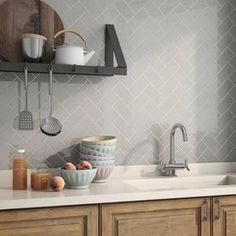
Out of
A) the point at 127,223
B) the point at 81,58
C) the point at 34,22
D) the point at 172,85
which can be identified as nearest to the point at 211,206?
the point at 127,223

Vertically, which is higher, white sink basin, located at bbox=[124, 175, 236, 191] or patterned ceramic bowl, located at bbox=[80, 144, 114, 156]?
patterned ceramic bowl, located at bbox=[80, 144, 114, 156]

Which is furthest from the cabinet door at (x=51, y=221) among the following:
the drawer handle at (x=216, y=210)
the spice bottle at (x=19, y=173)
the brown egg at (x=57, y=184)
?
the drawer handle at (x=216, y=210)

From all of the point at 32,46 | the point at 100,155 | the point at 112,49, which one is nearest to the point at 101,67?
the point at 112,49

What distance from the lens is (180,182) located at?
2.89m

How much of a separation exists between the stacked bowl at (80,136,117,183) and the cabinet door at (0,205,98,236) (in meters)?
0.39

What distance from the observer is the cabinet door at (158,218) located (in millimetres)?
2268

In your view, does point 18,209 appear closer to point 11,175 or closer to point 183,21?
point 11,175

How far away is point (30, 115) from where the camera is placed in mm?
2596

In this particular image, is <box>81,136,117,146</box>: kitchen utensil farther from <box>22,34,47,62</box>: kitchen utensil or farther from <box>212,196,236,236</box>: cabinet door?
<box>212,196,236,236</box>: cabinet door

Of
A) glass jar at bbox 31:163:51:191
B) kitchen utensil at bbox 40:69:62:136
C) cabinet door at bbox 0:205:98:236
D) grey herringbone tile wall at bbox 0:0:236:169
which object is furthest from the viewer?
grey herringbone tile wall at bbox 0:0:236:169

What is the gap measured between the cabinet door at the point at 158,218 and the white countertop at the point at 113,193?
0.16 feet

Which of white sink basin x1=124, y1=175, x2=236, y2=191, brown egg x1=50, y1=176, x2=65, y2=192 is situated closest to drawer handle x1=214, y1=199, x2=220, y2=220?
white sink basin x1=124, y1=175, x2=236, y2=191

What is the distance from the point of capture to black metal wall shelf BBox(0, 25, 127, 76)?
2.45 meters

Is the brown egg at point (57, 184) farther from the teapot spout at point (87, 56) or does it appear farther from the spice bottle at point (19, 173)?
the teapot spout at point (87, 56)
